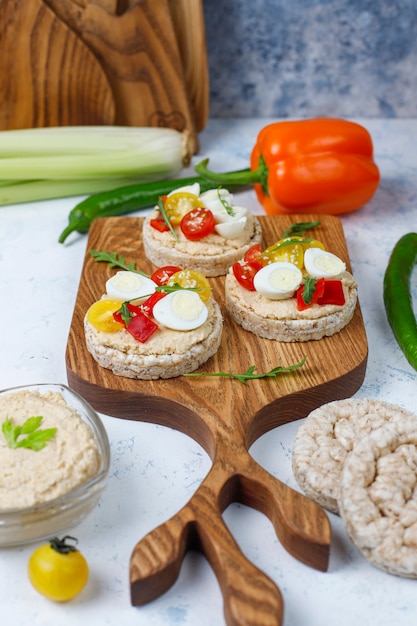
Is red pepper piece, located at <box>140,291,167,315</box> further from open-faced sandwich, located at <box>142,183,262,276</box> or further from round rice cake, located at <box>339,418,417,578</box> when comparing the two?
round rice cake, located at <box>339,418,417,578</box>

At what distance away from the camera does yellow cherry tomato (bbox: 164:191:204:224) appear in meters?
4.64

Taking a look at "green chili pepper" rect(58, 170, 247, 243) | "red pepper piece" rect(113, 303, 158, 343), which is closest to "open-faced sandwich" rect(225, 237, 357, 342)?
"red pepper piece" rect(113, 303, 158, 343)

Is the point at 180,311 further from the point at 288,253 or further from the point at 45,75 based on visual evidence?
the point at 45,75

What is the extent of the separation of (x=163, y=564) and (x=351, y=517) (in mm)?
728

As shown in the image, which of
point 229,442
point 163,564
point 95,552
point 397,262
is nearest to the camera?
point 163,564

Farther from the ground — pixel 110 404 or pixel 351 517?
pixel 351 517

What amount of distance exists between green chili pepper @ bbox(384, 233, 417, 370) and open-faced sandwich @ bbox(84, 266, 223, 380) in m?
0.99

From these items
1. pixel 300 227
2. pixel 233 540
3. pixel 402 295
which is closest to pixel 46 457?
pixel 233 540

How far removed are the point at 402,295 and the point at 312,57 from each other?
8.96ft

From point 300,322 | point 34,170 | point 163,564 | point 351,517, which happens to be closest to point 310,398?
point 300,322

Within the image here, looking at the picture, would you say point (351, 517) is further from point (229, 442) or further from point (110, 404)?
point (110, 404)

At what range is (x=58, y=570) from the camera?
9.35 feet

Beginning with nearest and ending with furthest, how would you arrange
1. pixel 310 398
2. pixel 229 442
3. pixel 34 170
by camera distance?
pixel 229 442 → pixel 310 398 → pixel 34 170

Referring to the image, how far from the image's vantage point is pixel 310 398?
3.80 metres
